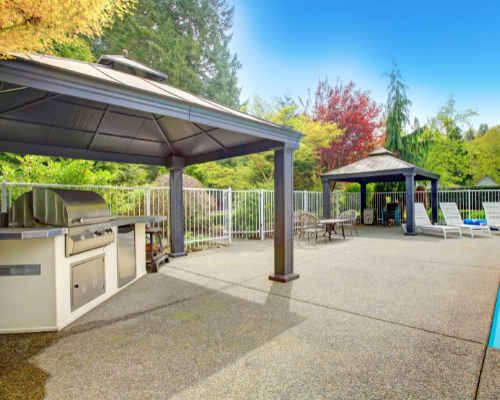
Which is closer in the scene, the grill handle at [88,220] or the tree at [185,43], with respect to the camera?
the grill handle at [88,220]

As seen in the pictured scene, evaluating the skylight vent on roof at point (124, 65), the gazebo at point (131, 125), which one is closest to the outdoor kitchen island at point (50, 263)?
the gazebo at point (131, 125)

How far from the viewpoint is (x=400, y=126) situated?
17766mm

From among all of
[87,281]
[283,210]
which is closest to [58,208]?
[87,281]

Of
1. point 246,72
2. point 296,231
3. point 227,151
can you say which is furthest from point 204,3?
point 227,151

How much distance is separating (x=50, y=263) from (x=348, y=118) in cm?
1782

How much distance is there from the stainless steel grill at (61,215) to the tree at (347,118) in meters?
15.2

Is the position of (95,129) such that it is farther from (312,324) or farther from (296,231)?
(296,231)

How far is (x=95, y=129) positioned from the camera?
5121 millimetres

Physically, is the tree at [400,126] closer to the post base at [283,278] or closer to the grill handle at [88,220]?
the post base at [283,278]

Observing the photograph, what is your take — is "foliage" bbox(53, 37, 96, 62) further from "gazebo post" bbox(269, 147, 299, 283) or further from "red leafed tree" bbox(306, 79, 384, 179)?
"red leafed tree" bbox(306, 79, 384, 179)

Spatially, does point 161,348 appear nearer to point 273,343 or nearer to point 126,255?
point 273,343

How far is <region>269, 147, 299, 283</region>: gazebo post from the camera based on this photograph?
4613 mm

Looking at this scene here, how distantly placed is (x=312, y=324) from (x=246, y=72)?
2446 cm

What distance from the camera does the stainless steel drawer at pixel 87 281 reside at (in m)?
3.25
